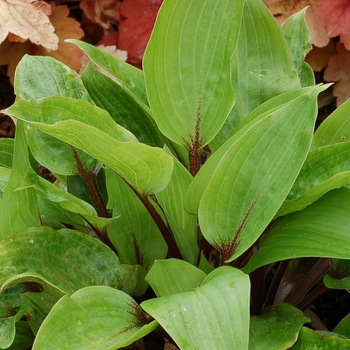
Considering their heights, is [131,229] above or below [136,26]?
below

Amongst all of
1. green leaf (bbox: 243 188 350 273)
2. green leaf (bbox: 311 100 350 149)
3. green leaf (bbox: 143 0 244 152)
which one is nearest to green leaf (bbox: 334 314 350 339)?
green leaf (bbox: 243 188 350 273)

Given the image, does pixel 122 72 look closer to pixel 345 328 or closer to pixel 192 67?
pixel 192 67

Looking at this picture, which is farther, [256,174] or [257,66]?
[257,66]

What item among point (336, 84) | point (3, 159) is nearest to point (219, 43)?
point (3, 159)

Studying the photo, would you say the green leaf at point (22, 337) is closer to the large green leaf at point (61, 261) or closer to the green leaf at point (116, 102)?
the large green leaf at point (61, 261)

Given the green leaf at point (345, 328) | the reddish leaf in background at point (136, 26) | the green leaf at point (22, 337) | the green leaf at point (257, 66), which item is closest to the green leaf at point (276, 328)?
the green leaf at point (345, 328)

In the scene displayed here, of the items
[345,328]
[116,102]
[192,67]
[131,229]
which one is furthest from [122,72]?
[345,328]
